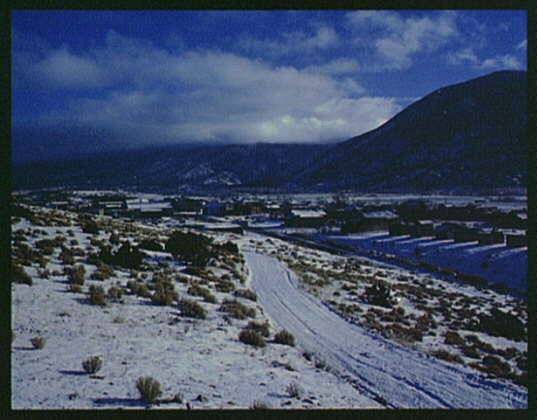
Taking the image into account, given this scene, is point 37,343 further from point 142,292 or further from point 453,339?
point 453,339

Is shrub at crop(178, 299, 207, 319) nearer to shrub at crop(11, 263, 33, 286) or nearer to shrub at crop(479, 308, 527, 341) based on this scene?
shrub at crop(11, 263, 33, 286)

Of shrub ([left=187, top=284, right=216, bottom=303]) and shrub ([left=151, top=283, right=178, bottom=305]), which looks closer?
shrub ([left=151, top=283, right=178, bottom=305])

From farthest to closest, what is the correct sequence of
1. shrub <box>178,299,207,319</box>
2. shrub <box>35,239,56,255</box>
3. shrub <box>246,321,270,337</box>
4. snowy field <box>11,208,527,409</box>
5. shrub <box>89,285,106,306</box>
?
shrub <box>35,239,56,255</box> → shrub <box>178,299,207,319</box> → shrub <box>89,285,106,306</box> → shrub <box>246,321,270,337</box> → snowy field <box>11,208,527,409</box>

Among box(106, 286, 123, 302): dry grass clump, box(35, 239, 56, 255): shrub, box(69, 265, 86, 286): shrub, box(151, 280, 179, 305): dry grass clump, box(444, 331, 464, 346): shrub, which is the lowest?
box(444, 331, 464, 346): shrub

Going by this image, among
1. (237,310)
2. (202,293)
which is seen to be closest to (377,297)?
(237,310)

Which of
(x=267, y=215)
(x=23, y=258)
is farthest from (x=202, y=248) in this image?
(x=267, y=215)

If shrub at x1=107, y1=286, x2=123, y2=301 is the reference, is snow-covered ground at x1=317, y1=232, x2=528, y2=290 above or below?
below

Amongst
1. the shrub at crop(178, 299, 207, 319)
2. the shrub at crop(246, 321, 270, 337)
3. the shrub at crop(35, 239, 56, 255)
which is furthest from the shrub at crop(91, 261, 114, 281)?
the shrub at crop(246, 321, 270, 337)
